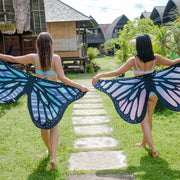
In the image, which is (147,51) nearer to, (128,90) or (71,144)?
(128,90)

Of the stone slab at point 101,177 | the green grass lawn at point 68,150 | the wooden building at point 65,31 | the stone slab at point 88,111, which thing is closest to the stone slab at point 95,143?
the green grass lawn at point 68,150

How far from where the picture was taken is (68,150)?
3.94 meters

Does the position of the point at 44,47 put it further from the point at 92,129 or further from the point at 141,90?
the point at 92,129

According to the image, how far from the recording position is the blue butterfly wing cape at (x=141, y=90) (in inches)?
133

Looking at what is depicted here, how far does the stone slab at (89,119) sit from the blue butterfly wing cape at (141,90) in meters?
2.17

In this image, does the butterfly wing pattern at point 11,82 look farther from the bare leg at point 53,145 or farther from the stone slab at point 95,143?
the stone slab at point 95,143

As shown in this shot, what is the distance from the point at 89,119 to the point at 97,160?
7.44ft

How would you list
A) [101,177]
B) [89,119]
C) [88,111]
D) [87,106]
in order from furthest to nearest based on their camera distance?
1. [87,106]
2. [88,111]
3. [89,119]
4. [101,177]

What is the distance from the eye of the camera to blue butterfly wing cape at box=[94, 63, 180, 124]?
3.38m

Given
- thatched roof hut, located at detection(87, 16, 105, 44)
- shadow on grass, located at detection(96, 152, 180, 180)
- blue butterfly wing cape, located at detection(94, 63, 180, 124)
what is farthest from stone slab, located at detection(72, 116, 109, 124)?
thatched roof hut, located at detection(87, 16, 105, 44)

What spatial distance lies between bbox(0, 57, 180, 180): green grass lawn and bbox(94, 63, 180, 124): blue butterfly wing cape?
0.70 metres

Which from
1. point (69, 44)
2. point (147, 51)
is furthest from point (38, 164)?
point (69, 44)

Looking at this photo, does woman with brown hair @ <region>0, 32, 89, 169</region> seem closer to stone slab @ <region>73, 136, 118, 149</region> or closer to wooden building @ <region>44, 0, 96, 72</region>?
stone slab @ <region>73, 136, 118, 149</region>

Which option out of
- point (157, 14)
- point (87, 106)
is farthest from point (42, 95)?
point (157, 14)
